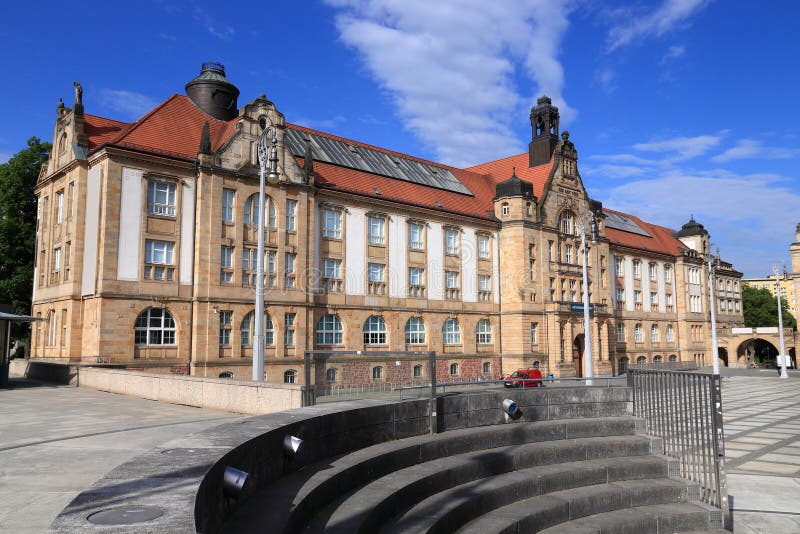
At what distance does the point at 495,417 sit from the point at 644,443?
144 inches

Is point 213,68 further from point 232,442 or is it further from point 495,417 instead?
point 232,442

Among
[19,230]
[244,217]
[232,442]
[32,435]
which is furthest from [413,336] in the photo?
[232,442]

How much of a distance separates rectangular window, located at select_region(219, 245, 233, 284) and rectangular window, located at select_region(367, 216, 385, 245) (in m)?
10.8

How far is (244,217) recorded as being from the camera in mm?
34969

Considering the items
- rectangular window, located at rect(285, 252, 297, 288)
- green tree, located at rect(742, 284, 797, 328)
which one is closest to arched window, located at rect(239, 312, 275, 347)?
rectangular window, located at rect(285, 252, 297, 288)

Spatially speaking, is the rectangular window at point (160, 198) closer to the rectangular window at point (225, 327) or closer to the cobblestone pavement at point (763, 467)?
the rectangular window at point (225, 327)

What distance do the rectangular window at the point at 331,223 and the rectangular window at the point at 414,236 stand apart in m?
6.36

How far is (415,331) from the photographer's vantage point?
44188 mm

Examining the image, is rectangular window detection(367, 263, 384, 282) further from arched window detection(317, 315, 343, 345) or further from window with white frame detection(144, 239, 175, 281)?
window with white frame detection(144, 239, 175, 281)

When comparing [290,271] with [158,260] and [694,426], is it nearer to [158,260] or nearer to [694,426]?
[158,260]

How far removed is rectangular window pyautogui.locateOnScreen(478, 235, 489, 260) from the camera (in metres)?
50.0

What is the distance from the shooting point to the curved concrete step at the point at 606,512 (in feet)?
32.7

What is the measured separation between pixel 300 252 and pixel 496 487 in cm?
2824

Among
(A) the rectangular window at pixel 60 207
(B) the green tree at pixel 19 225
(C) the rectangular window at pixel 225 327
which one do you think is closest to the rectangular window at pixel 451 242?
(C) the rectangular window at pixel 225 327
